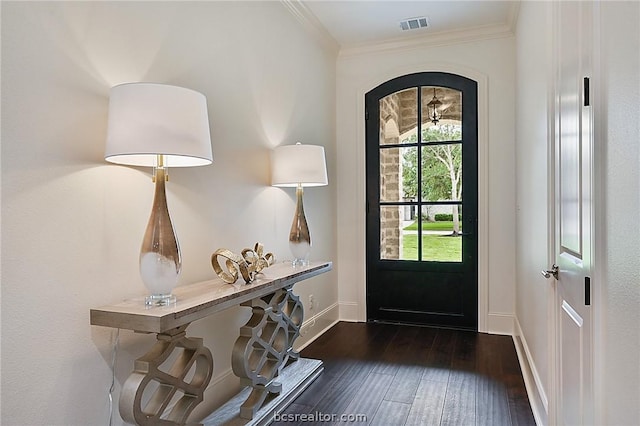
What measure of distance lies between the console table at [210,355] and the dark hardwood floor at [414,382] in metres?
0.19

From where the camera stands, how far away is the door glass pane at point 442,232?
3807mm

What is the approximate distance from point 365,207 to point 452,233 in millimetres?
824

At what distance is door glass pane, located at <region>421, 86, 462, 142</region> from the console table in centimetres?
181

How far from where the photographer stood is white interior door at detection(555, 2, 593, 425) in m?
1.26

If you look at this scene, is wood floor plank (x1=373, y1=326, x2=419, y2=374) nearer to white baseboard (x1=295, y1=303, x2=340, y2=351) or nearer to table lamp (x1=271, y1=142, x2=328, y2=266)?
white baseboard (x1=295, y1=303, x2=340, y2=351)

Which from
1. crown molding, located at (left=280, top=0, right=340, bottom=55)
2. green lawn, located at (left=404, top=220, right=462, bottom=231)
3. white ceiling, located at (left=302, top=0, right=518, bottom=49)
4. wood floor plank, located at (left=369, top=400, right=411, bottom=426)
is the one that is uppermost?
white ceiling, located at (left=302, top=0, right=518, bottom=49)

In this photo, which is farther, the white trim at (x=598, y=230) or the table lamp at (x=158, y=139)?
the table lamp at (x=158, y=139)

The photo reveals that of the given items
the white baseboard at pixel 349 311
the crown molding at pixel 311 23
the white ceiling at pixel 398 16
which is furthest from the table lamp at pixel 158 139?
the white baseboard at pixel 349 311

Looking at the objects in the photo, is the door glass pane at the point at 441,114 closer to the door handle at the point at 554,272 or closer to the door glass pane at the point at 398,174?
the door glass pane at the point at 398,174

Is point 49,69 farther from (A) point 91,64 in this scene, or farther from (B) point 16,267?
(B) point 16,267

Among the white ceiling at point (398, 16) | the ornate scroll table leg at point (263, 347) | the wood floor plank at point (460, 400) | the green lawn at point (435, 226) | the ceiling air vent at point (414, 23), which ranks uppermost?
the white ceiling at point (398, 16)

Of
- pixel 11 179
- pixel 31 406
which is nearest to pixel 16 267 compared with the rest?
pixel 11 179

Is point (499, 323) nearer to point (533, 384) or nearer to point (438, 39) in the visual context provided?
point (533, 384)

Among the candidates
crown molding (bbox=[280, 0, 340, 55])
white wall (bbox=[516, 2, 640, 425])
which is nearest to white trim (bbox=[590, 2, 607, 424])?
white wall (bbox=[516, 2, 640, 425])
